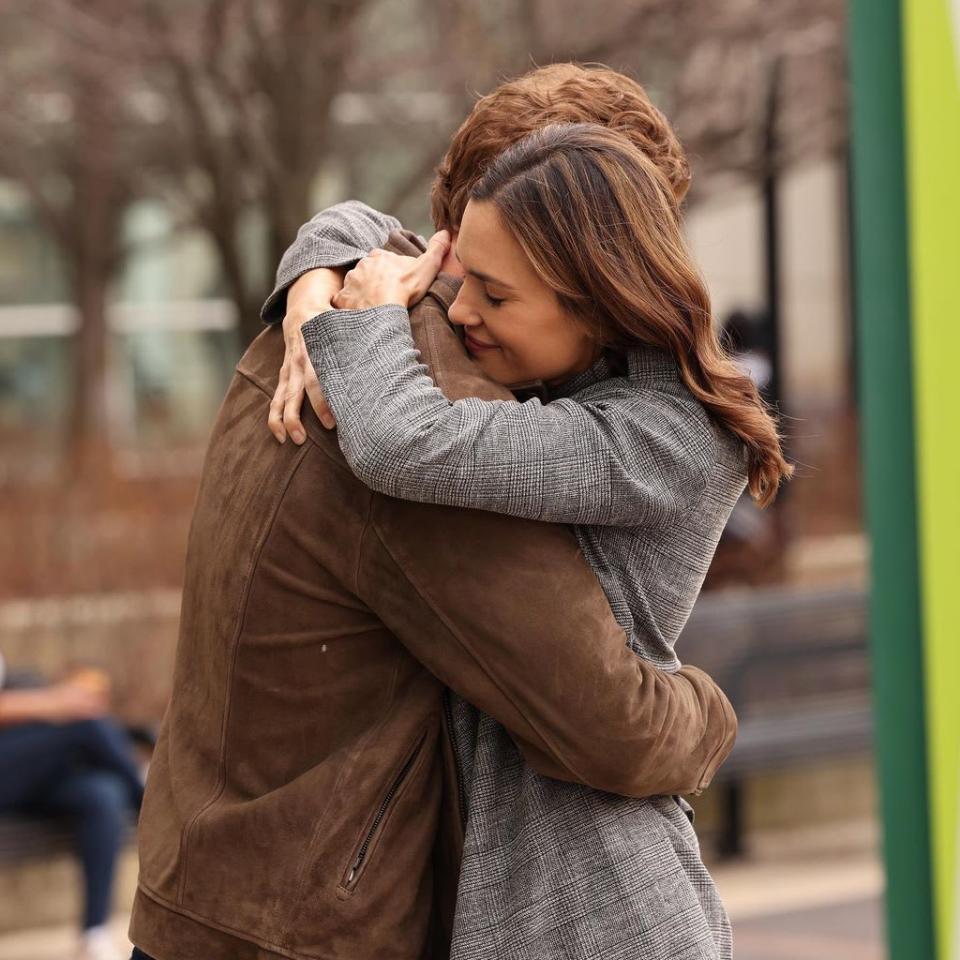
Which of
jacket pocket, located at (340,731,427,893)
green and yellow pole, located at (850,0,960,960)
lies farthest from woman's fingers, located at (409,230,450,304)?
green and yellow pole, located at (850,0,960,960)

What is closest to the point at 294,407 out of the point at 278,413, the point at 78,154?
the point at 278,413

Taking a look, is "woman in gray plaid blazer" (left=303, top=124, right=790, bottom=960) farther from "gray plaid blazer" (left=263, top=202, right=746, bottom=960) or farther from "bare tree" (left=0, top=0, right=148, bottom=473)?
"bare tree" (left=0, top=0, right=148, bottom=473)

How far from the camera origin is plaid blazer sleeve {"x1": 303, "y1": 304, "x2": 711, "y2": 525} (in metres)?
1.81

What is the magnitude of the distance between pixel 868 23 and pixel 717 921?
161cm

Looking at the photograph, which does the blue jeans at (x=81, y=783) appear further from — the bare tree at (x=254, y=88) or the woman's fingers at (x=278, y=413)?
the woman's fingers at (x=278, y=413)

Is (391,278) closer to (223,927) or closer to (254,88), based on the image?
(223,927)

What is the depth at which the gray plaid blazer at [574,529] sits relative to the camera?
1825 millimetres

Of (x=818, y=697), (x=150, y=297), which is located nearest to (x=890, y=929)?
(x=818, y=697)

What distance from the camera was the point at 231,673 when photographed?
1944 mm

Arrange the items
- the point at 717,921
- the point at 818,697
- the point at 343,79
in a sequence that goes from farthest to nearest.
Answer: the point at 343,79 < the point at 818,697 < the point at 717,921

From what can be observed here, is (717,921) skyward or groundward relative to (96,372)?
skyward

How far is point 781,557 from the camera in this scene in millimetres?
8898

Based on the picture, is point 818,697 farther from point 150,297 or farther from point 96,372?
point 150,297

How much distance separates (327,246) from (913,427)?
3.77 feet
